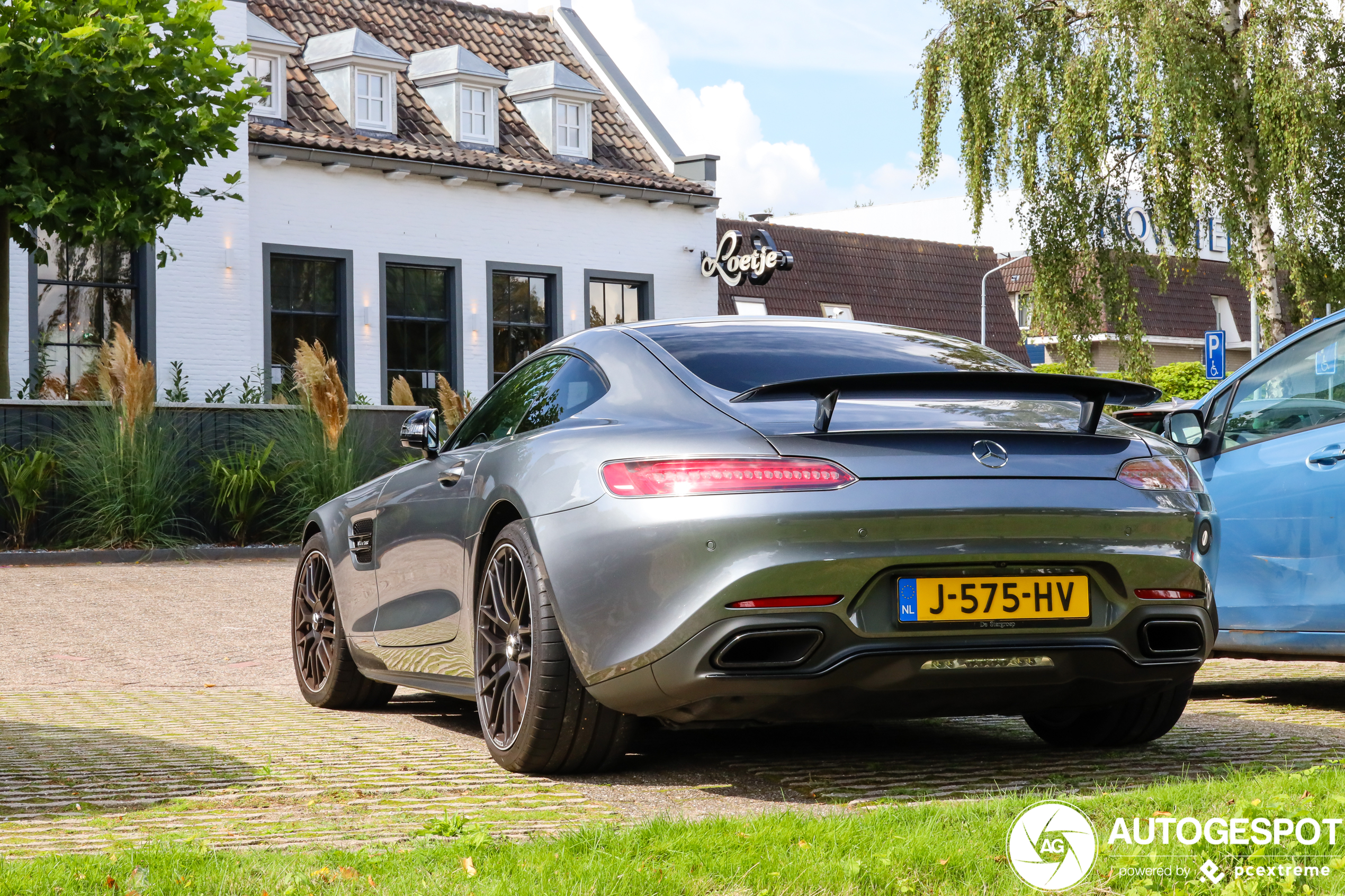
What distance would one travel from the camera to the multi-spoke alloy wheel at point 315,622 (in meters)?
6.96

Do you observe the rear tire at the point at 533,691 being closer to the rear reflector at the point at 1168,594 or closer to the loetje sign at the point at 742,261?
the rear reflector at the point at 1168,594

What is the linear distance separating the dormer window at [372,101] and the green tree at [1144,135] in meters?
9.15

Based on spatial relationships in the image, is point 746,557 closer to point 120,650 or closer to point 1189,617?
point 1189,617

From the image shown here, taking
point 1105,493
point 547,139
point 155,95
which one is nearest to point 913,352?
point 1105,493

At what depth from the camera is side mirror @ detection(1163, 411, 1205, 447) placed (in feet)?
23.2

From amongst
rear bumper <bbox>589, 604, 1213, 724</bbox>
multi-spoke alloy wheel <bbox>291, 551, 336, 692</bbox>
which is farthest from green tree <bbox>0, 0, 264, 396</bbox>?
rear bumper <bbox>589, 604, 1213, 724</bbox>

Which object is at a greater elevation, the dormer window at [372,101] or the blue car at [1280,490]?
the dormer window at [372,101]

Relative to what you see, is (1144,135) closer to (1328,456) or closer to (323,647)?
(1328,456)

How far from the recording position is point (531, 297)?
27312 mm

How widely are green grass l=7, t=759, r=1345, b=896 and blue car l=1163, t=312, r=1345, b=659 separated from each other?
2.57 meters

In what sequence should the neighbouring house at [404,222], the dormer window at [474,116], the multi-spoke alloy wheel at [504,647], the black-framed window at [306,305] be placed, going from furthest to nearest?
the dormer window at [474,116], the black-framed window at [306,305], the neighbouring house at [404,222], the multi-spoke alloy wheel at [504,647]

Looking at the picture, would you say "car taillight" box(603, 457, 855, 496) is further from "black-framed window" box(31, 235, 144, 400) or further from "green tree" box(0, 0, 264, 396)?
"black-framed window" box(31, 235, 144, 400)

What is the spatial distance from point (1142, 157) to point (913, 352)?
51.6 feet

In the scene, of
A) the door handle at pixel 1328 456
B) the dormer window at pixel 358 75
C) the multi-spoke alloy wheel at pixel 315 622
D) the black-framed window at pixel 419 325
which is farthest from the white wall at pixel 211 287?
the door handle at pixel 1328 456
